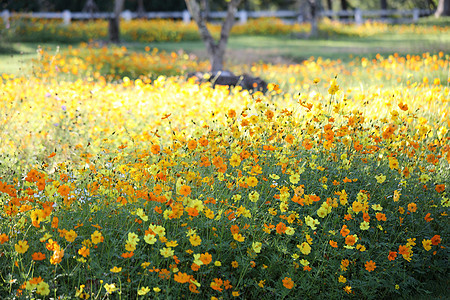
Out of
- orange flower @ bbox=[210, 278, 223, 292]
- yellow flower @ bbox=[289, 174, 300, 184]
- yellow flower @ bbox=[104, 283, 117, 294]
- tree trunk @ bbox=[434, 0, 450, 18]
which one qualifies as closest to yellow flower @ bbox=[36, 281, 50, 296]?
yellow flower @ bbox=[104, 283, 117, 294]

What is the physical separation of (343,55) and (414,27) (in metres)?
10.1

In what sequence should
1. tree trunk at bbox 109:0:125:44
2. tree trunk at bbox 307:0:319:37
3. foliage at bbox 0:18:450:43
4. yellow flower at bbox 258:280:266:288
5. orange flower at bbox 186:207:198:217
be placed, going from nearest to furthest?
orange flower at bbox 186:207:198:217 < yellow flower at bbox 258:280:266:288 < tree trunk at bbox 109:0:125:44 < foliage at bbox 0:18:450:43 < tree trunk at bbox 307:0:319:37

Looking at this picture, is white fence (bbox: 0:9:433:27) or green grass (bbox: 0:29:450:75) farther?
white fence (bbox: 0:9:433:27)

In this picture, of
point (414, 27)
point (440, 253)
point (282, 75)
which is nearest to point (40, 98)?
point (440, 253)

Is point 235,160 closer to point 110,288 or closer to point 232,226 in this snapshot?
point 232,226

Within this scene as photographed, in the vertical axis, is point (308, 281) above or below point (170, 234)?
below

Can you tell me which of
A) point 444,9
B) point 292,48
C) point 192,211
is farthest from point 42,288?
point 444,9

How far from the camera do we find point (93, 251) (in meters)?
3.14

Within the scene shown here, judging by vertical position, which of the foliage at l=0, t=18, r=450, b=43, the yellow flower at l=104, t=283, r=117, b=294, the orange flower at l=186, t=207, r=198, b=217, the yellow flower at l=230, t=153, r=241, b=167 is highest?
the foliage at l=0, t=18, r=450, b=43

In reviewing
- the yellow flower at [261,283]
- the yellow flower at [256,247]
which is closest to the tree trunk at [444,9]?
the yellow flower at [261,283]

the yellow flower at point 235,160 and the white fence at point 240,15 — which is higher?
the white fence at point 240,15

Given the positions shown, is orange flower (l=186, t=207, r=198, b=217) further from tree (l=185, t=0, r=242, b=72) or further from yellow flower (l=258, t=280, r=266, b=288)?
tree (l=185, t=0, r=242, b=72)

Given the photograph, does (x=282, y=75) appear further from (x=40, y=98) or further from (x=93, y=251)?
(x=93, y=251)

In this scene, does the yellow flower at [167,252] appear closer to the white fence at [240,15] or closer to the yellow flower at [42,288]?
the yellow flower at [42,288]
